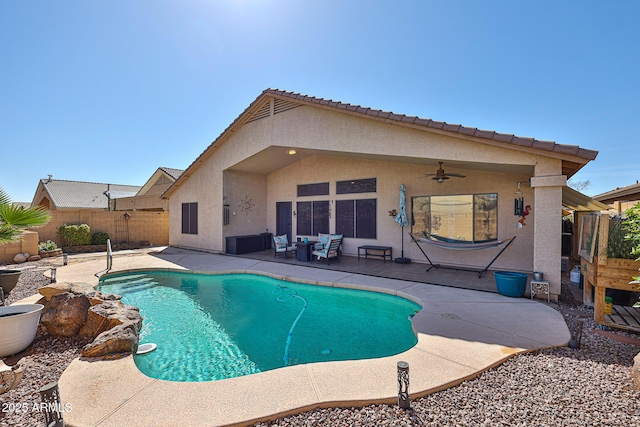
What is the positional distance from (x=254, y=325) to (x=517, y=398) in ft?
14.4

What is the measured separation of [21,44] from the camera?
805 centimetres

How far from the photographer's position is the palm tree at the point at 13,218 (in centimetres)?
518

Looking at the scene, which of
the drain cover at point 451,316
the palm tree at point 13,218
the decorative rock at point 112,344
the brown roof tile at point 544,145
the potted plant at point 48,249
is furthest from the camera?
the potted plant at point 48,249

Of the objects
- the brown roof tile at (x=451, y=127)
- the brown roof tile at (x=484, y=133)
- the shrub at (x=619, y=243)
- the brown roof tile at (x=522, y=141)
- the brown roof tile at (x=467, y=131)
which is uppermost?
the brown roof tile at (x=451, y=127)

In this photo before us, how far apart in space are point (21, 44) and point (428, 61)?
41.5ft

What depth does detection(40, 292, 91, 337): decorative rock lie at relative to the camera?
452 centimetres

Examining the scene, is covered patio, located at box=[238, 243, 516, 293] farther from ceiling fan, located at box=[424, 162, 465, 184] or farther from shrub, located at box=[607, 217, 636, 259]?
ceiling fan, located at box=[424, 162, 465, 184]

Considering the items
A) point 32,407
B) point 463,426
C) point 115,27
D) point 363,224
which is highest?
point 115,27

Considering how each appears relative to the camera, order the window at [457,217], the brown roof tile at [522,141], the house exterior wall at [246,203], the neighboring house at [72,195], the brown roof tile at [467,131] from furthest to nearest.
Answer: the neighboring house at [72,195] < the house exterior wall at [246,203] < the window at [457,217] < the brown roof tile at [467,131] < the brown roof tile at [522,141]

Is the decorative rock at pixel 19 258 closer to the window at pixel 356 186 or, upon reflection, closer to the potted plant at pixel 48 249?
the potted plant at pixel 48 249

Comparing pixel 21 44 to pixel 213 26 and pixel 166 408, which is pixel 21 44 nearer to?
pixel 213 26

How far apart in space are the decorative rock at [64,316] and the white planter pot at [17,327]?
12.1 inches

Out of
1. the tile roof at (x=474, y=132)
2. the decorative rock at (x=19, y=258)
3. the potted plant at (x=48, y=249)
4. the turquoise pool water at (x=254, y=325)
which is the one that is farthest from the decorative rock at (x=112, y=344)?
the potted plant at (x=48, y=249)

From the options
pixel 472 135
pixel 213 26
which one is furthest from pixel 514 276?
pixel 213 26
